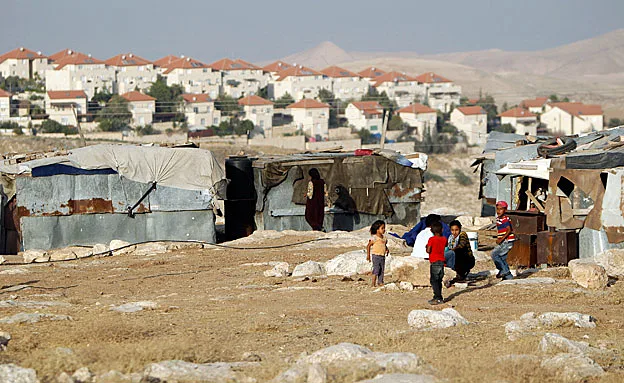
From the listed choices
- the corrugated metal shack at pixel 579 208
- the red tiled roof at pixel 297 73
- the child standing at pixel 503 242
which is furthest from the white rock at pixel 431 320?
the red tiled roof at pixel 297 73

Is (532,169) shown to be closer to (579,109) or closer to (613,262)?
(613,262)

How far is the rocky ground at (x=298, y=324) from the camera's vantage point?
26.2ft

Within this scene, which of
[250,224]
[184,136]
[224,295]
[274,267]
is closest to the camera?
[224,295]

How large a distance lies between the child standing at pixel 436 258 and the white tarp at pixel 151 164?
8668 millimetres

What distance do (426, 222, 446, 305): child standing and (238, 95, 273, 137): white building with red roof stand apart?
85.9m

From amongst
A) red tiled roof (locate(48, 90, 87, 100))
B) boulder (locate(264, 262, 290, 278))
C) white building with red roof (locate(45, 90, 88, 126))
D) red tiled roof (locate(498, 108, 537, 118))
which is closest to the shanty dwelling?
boulder (locate(264, 262, 290, 278))

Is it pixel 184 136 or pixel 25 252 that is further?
pixel 184 136

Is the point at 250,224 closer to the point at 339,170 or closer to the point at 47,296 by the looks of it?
the point at 339,170

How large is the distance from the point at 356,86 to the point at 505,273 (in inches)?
4606

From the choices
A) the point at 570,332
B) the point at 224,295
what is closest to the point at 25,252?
the point at 224,295

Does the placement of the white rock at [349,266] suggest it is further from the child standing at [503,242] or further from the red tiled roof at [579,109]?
the red tiled roof at [579,109]

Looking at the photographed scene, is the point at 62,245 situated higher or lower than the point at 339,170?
lower

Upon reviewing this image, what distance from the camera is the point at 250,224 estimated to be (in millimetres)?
20922

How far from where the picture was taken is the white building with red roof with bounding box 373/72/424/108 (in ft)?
416
